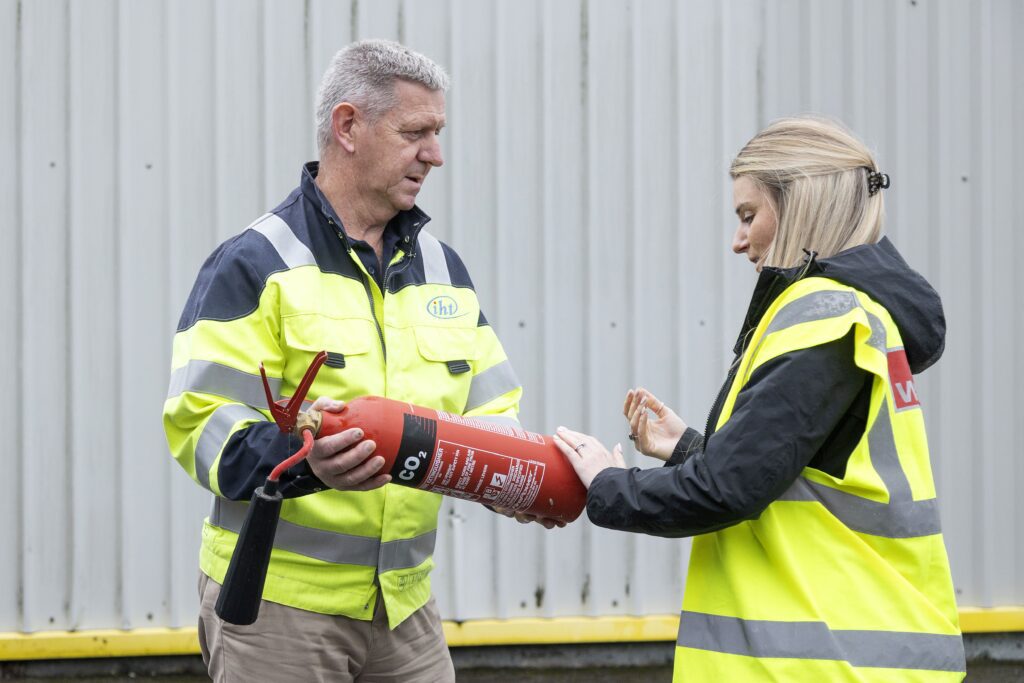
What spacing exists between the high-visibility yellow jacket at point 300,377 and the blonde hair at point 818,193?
0.80 meters

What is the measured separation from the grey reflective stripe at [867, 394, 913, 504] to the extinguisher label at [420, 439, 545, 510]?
65cm

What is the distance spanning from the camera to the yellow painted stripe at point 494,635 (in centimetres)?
373

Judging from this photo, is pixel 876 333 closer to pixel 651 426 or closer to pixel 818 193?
pixel 818 193

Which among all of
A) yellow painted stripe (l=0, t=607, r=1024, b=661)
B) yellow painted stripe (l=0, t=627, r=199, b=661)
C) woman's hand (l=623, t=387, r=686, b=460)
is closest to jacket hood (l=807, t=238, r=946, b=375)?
woman's hand (l=623, t=387, r=686, b=460)

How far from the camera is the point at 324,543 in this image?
2201 millimetres

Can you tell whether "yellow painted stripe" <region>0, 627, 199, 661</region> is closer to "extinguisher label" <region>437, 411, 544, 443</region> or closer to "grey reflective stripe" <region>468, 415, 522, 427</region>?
"grey reflective stripe" <region>468, 415, 522, 427</region>

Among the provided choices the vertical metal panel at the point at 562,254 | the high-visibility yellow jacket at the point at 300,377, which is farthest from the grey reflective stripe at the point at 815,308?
the vertical metal panel at the point at 562,254

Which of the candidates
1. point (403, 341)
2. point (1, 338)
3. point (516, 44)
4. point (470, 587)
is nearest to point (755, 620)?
point (403, 341)

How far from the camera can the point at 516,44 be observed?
3891 mm

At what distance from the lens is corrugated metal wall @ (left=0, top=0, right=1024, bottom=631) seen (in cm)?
373

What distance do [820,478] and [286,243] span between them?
117 centimetres

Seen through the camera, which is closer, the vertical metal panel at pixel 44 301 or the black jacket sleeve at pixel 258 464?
the black jacket sleeve at pixel 258 464

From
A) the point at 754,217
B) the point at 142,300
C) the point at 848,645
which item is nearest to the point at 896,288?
the point at 754,217

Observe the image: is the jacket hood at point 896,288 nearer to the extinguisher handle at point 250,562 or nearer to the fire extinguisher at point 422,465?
the fire extinguisher at point 422,465
